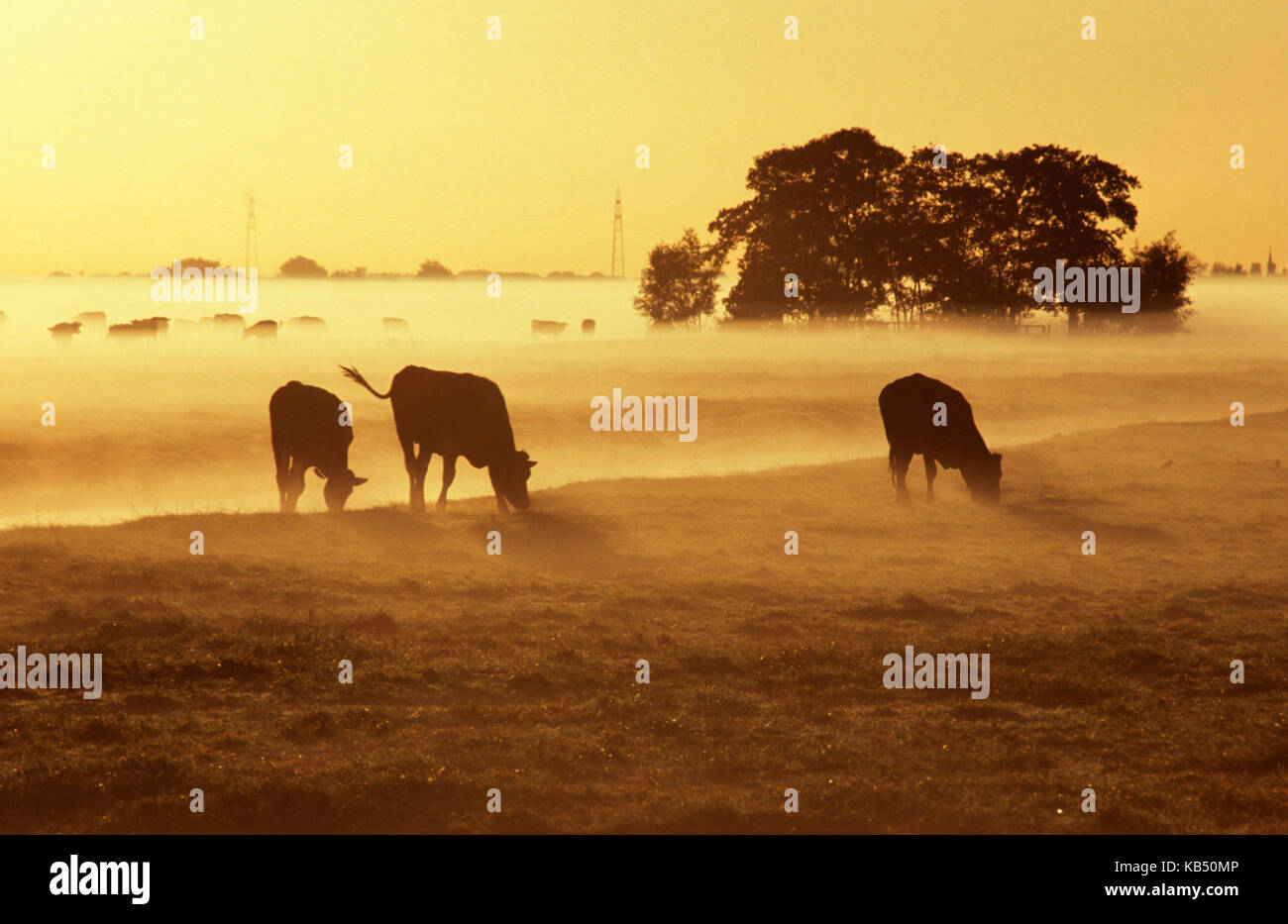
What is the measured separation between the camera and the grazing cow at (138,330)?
168ft

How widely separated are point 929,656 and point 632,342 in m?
49.1

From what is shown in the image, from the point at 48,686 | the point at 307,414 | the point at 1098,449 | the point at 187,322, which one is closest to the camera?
the point at 48,686

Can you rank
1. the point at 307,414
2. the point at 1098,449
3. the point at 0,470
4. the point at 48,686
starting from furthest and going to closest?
the point at 1098,449, the point at 0,470, the point at 307,414, the point at 48,686

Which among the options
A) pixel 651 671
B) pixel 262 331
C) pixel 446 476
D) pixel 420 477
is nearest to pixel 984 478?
pixel 446 476

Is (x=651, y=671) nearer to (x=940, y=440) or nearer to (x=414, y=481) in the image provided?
(x=414, y=481)

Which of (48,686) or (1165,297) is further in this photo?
(1165,297)

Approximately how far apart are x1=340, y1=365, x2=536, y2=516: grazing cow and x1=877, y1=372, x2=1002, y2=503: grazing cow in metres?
6.14

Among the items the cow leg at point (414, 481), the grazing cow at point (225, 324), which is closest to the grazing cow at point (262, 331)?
the grazing cow at point (225, 324)

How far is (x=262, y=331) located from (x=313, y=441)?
41443mm

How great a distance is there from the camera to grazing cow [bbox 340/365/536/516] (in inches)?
714

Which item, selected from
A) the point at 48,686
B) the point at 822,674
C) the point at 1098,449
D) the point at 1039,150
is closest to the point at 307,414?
the point at 48,686

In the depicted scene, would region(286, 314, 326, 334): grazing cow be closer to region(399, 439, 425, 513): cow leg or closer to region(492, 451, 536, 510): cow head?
region(399, 439, 425, 513): cow leg

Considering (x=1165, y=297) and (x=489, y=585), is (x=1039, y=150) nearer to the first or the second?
(x=1165, y=297)

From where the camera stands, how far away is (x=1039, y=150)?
198 ft
